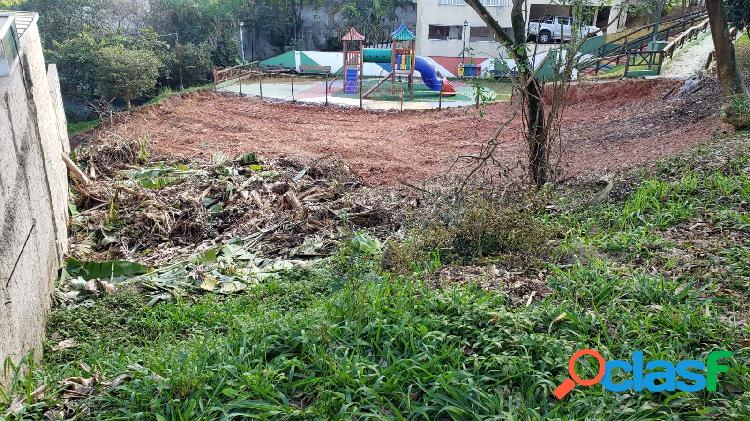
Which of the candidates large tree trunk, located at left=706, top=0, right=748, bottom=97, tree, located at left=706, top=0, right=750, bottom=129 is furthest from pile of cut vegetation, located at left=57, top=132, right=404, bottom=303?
large tree trunk, located at left=706, top=0, right=748, bottom=97

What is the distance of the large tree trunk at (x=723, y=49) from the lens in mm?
9695

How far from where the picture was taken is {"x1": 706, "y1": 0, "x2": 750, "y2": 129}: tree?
9109mm

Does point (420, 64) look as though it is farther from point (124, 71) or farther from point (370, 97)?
point (124, 71)

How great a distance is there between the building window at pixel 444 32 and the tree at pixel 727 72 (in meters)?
24.7

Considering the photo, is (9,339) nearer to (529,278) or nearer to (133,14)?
(529,278)

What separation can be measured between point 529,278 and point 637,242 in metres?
1.10

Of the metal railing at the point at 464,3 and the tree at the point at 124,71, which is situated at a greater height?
the metal railing at the point at 464,3

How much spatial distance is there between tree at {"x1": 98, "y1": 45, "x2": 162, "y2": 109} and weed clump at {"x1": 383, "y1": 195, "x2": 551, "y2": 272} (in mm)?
17105

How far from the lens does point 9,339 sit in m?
3.75

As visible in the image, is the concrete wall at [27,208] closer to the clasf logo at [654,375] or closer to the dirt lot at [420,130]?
the clasf logo at [654,375]

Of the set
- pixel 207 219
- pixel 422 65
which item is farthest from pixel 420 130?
pixel 422 65

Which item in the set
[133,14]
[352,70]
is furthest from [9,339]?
[133,14]

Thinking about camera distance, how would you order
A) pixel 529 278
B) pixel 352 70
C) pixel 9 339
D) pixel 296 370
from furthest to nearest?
pixel 352 70
pixel 529 278
pixel 9 339
pixel 296 370

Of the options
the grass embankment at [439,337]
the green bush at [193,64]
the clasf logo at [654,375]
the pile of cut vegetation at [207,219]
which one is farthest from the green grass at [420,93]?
the clasf logo at [654,375]
